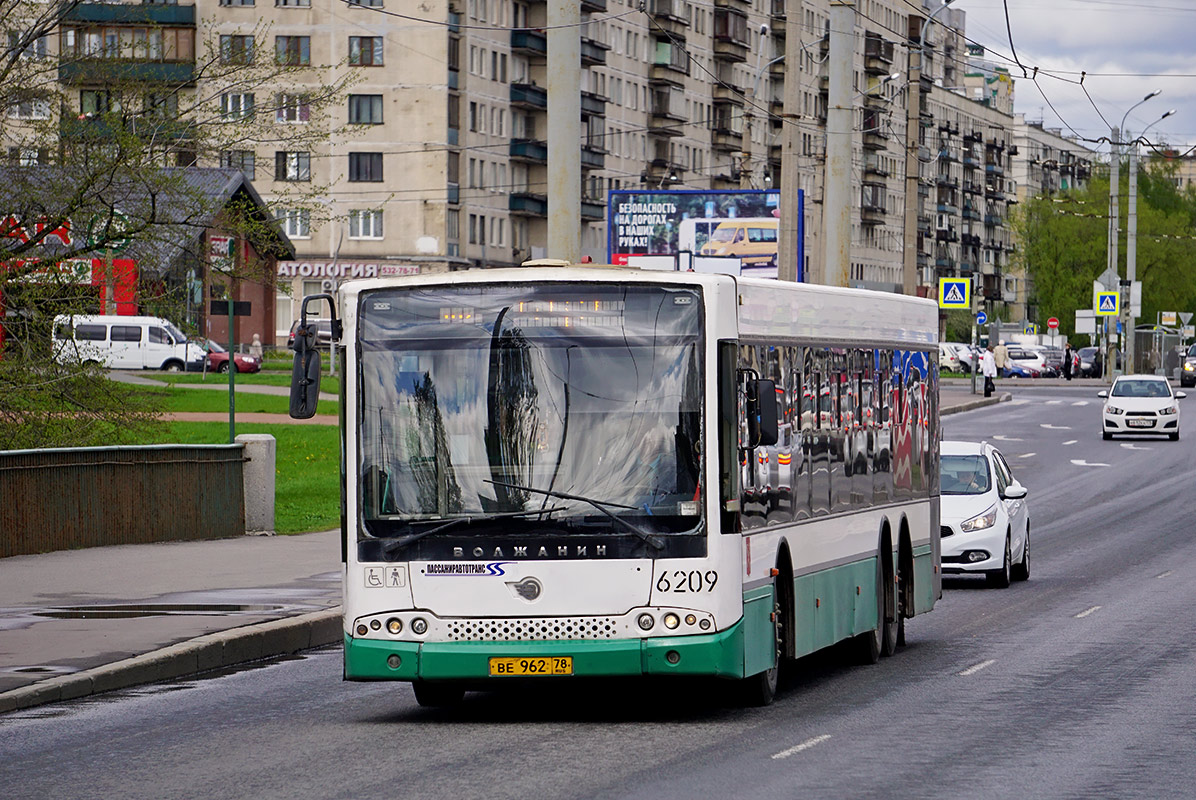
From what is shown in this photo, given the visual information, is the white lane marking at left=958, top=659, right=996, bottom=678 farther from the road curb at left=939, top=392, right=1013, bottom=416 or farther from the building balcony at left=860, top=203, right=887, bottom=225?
the building balcony at left=860, top=203, right=887, bottom=225

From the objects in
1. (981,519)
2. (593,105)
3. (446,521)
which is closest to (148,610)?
(446,521)

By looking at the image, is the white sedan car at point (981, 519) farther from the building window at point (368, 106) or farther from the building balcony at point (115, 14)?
the building window at point (368, 106)

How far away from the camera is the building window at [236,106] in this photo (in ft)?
82.7

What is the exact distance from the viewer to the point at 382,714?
13312 millimetres

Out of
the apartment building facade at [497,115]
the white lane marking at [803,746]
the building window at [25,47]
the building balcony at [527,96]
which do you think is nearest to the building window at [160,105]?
the building window at [25,47]

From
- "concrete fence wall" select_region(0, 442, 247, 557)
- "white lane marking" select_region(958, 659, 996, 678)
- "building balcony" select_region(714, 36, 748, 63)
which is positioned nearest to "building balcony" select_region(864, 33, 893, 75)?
"building balcony" select_region(714, 36, 748, 63)

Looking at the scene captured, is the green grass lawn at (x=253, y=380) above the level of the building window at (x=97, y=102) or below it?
below

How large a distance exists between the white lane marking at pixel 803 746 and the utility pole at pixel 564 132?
10197 millimetres

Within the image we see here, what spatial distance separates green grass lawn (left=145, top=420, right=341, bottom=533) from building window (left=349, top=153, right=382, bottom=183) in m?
53.1

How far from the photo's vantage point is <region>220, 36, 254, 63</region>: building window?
25.2 meters

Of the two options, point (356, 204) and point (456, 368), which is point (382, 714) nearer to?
point (456, 368)

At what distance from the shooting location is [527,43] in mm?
103438

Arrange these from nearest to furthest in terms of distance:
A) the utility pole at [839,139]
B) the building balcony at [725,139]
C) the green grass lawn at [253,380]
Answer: the utility pole at [839,139] < the green grass lawn at [253,380] < the building balcony at [725,139]

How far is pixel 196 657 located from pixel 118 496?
8.91 metres
